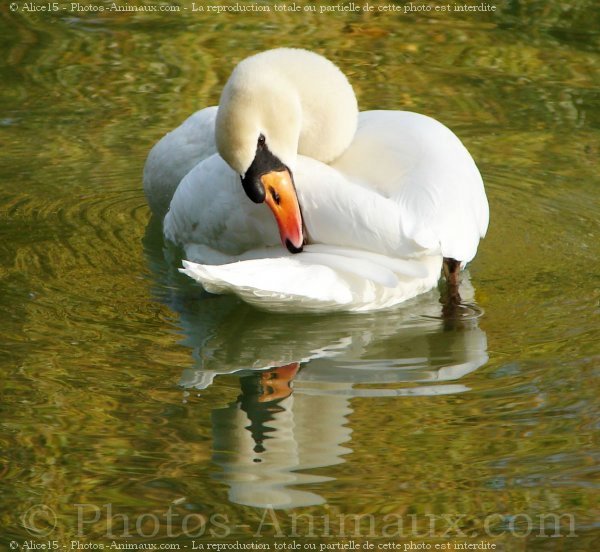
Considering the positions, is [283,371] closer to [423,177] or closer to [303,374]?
[303,374]

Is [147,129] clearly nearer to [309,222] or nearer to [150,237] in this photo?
[150,237]

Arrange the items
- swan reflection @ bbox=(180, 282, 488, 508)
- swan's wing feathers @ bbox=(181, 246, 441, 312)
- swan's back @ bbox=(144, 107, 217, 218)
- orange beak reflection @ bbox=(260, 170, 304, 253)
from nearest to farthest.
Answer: swan reflection @ bbox=(180, 282, 488, 508), swan's wing feathers @ bbox=(181, 246, 441, 312), orange beak reflection @ bbox=(260, 170, 304, 253), swan's back @ bbox=(144, 107, 217, 218)

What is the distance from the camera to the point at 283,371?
5.20 m

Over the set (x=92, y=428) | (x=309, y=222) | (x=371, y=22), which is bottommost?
(x=371, y=22)

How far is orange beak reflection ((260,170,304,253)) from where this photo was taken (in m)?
5.25

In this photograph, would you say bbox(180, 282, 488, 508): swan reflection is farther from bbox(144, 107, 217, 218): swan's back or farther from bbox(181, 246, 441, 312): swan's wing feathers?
bbox(144, 107, 217, 218): swan's back

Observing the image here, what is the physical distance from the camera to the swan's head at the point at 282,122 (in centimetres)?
532

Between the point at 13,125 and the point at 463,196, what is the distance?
397 centimetres

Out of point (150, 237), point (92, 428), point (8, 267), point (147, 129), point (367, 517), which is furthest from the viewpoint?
point (147, 129)

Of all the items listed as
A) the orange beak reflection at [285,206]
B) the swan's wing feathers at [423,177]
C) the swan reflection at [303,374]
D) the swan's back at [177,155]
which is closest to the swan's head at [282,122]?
the orange beak reflection at [285,206]

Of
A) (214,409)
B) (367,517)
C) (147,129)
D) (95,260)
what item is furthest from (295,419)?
(147,129)

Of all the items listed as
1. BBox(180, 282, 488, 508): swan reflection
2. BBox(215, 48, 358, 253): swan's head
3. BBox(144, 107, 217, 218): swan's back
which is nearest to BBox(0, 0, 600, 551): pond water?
BBox(180, 282, 488, 508): swan reflection

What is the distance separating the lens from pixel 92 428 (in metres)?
4.69

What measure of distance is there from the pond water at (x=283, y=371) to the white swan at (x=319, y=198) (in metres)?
0.32
